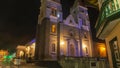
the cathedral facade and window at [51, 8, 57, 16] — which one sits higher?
window at [51, 8, 57, 16]

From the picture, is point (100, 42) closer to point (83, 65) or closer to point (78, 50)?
point (78, 50)

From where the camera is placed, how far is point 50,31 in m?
26.9

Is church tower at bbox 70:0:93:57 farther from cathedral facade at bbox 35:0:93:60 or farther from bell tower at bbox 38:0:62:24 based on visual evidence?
bell tower at bbox 38:0:62:24

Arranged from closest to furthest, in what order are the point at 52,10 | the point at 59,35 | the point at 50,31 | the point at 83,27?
1. the point at 50,31
2. the point at 59,35
3. the point at 52,10
4. the point at 83,27

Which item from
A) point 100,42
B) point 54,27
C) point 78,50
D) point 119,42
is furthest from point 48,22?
point 119,42

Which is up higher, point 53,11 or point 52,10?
point 52,10

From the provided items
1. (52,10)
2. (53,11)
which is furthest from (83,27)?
(52,10)

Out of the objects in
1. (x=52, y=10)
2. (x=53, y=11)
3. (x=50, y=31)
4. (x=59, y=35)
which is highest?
(x=52, y=10)

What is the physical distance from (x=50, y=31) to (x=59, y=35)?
7.65ft

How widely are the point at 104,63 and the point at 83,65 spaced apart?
11.0ft

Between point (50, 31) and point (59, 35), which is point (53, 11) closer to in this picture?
point (50, 31)

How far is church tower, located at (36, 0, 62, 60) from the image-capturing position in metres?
25.1

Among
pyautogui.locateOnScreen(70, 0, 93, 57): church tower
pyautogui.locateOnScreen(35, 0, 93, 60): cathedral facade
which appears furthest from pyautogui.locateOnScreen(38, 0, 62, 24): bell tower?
pyautogui.locateOnScreen(70, 0, 93, 57): church tower

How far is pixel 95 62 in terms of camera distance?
56.6ft
